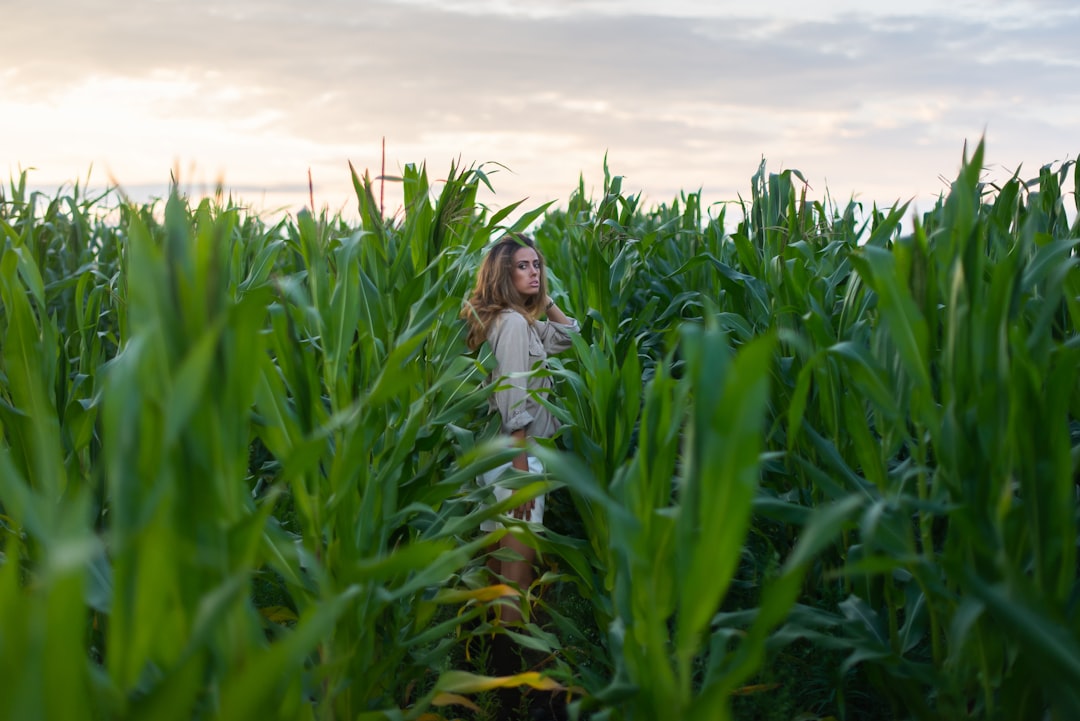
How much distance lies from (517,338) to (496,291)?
269 mm

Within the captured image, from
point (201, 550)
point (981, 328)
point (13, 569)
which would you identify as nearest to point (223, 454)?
point (201, 550)

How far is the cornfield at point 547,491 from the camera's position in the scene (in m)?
1.19

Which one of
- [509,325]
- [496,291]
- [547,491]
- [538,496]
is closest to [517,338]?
[509,325]

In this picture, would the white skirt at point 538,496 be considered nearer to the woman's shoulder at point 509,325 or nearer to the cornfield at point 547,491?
the cornfield at point 547,491

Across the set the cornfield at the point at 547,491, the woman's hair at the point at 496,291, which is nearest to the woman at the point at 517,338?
the woman's hair at the point at 496,291

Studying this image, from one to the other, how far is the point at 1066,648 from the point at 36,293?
2.48m

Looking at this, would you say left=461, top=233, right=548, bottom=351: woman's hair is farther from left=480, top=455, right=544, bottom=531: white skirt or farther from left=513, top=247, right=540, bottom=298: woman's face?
left=480, top=455, right=544, bottom=531: white skirt

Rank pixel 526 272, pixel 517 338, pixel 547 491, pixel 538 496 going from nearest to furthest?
pixel 547 491 < pixel 538 496 < pixel 517 338 < pixel 526 272

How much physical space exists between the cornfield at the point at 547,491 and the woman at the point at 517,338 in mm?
109

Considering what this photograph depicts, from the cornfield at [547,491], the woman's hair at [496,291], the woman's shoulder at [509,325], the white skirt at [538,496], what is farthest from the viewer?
the woman's hair at [496,291]

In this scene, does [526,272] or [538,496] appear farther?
[526,272]

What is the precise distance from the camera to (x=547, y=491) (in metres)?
2.08

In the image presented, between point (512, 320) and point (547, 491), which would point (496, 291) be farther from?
point (547, 491)

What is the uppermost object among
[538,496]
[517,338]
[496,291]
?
[496,291]
